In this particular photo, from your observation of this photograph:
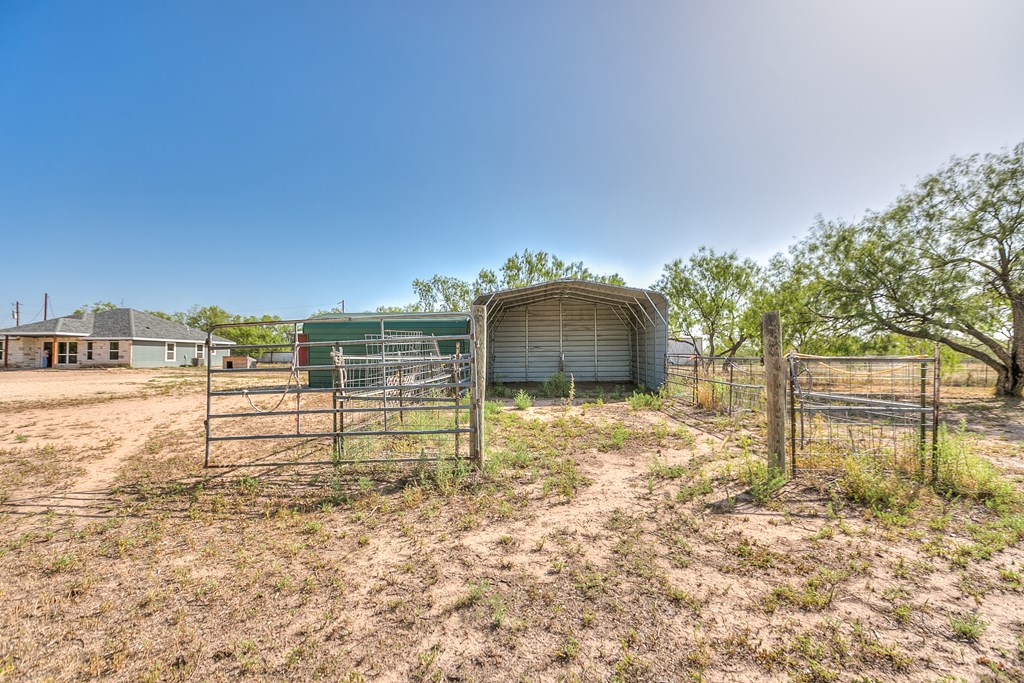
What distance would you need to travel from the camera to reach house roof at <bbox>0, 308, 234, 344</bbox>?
28873mm

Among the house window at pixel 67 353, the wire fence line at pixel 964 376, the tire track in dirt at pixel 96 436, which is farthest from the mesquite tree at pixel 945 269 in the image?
the house window at pixel 67 353

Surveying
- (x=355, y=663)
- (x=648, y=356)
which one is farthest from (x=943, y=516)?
(x=648, y=356)

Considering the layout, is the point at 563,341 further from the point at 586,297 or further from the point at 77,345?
the point at 77,345

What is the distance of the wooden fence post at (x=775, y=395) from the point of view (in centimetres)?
501

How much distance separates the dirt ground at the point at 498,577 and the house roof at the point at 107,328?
109ft

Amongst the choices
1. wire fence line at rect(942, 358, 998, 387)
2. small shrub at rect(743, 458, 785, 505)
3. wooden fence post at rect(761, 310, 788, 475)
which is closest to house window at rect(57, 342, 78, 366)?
small shrub at rect(743, 458, 785, 505)

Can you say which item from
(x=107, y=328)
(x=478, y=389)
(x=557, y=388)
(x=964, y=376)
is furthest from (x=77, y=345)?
(x=964, y=376)

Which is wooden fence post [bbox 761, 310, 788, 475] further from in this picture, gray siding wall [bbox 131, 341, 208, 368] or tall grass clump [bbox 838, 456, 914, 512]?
gray siding wall [bbox 131, 341, 208, 368]

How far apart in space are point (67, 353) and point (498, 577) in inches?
1634

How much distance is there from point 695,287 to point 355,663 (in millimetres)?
27619

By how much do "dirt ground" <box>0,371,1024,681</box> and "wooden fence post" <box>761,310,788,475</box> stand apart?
1.21 ft

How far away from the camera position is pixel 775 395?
5.01 meters

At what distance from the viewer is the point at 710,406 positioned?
10508 millimetres

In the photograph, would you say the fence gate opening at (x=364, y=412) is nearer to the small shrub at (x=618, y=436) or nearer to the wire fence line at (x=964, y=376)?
the small shrub at (x=618, y=436)
